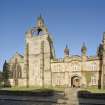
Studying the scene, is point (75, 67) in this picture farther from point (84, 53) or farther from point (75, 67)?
point (84, 53)

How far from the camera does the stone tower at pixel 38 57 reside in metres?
63.8

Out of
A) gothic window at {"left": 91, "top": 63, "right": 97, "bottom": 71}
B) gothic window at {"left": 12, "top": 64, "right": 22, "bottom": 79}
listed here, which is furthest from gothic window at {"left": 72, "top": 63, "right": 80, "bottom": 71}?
gothic window at {"left": 12, "top": 64, "right": 22, "bottom": 79}

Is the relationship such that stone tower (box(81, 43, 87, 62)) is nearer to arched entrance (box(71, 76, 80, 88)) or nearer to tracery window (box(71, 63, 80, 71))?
tracery window (box(71, 63, 80, 71))

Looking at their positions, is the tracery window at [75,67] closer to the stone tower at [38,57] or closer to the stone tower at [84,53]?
the stone tower at [84,53]

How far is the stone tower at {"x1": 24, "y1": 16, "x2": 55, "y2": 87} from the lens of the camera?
6378cm

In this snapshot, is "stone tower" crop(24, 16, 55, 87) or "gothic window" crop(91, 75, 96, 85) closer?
"gothic window" crop(91, 75, 96, 85)

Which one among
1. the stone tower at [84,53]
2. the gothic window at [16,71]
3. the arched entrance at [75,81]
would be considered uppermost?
the stone tower at [84,53]

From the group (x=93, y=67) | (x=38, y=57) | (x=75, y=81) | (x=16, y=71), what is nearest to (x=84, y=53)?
(x=93, y=67)

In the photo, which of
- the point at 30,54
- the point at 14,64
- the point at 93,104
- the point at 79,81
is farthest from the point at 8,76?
the point at 93,104

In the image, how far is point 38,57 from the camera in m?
66.1

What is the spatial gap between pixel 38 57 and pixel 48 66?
4.80m

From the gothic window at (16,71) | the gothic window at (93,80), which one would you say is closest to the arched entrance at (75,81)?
the gothic window at (93,80)

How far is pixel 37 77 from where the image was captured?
65000mm

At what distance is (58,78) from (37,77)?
22.3ft
